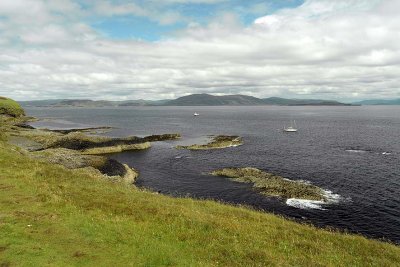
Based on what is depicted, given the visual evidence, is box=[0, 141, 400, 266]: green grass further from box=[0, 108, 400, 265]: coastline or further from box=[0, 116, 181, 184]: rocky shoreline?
box=[0, 116, 181, 184]: rocky shoreline

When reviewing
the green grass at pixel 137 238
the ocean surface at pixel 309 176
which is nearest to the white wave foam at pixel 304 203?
the ocean surface at pixel 309 176

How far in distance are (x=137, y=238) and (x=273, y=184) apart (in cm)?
4351

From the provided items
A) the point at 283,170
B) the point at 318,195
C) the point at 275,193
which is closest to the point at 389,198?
the point at 318,195

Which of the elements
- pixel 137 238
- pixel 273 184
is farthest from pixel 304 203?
pixel 137 238

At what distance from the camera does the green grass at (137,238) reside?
15.0 meters

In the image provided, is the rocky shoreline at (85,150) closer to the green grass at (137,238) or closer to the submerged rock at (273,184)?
the submerged rock at (273,184)

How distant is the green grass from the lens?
15031mm

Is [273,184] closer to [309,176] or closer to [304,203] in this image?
[304,203]

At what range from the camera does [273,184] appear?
188 ft

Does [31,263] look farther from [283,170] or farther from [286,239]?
[283,170]

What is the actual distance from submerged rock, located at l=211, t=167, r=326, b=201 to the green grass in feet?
91.9

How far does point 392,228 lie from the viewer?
1558 inches

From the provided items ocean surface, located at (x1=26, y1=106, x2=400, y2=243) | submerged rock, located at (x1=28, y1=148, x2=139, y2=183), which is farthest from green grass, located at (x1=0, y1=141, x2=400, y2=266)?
submerged rock, located at (x1=28, y1=148, x2=139, y2=183)

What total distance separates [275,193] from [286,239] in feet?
108
